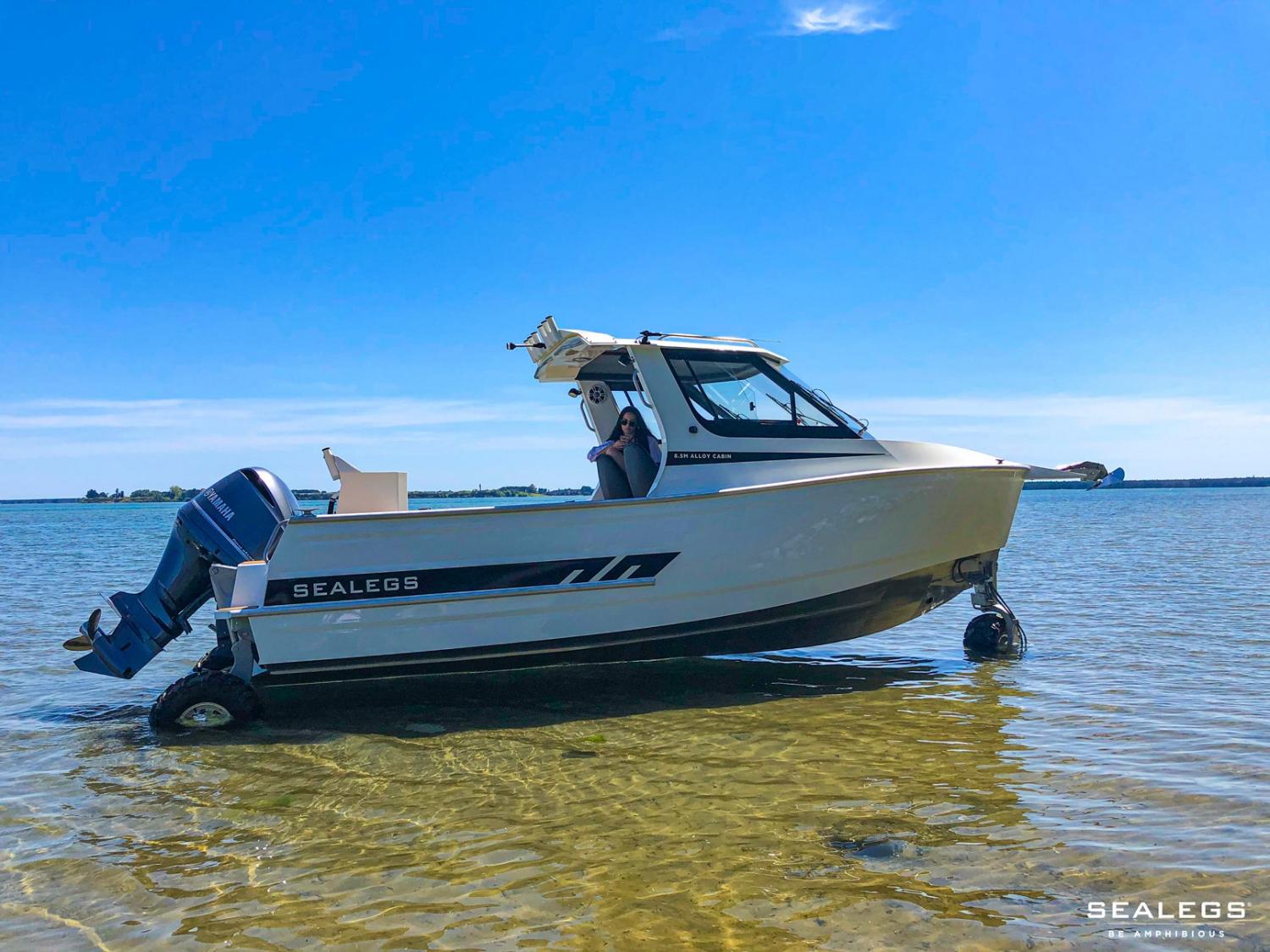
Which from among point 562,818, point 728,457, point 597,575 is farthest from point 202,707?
point 728,457

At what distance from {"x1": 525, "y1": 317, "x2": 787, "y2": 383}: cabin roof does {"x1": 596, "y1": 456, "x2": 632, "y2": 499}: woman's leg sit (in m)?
0.97

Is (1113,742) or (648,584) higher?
(648,584)

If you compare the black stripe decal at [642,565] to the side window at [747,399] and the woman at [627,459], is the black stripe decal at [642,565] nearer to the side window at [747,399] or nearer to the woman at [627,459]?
the woman at [627,459]

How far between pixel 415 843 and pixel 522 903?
0.87 metres

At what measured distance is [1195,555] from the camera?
66.2ft

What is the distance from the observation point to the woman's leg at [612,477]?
7355 millimetres

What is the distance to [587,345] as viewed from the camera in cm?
747

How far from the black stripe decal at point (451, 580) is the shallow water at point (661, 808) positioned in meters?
0.96

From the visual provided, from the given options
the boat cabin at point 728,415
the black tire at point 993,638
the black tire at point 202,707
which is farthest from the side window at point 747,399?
the black tire at point 202,707

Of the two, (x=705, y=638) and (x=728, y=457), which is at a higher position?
(x=728, y=457)

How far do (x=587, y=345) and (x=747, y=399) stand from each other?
4.66 feet

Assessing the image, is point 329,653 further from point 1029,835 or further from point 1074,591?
point 1074,591

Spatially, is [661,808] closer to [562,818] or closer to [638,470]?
[562,818]

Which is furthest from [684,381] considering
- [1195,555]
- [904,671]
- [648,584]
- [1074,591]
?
[1195,555]
